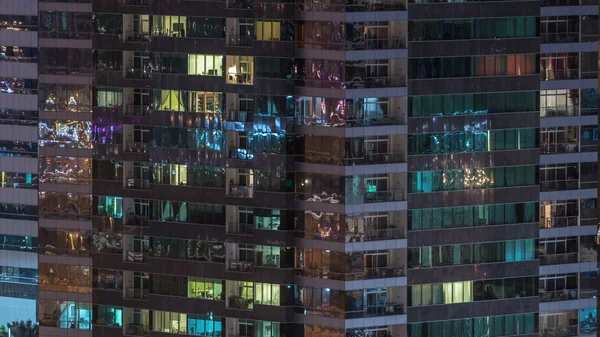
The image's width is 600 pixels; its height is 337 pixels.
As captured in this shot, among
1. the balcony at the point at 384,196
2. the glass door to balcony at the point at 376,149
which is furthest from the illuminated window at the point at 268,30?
the balcony at the point at 384,196

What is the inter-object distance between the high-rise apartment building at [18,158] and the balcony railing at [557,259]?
35324mm

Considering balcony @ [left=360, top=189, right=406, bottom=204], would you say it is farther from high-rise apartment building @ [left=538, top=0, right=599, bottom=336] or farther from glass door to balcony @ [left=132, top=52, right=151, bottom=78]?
glass door to balcony @ [left=132, top=52, right=151, bottom=78]

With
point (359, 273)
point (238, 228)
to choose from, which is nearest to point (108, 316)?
point (238, 228)

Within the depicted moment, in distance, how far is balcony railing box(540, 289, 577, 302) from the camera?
523 feet

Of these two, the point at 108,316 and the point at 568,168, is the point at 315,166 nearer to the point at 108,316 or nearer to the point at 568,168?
the point at 568,168

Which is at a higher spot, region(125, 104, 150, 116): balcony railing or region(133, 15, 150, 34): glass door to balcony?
region(133, 15, 150, 34): glass door to balcony

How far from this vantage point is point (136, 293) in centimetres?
15950

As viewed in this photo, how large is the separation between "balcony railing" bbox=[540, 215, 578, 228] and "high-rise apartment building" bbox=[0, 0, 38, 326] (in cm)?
3526

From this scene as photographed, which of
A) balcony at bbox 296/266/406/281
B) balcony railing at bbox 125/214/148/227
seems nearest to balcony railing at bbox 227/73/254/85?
balcony railing at bbox 125/214/148/227

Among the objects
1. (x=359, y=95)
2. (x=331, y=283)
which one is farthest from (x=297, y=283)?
(x=359, y=95)

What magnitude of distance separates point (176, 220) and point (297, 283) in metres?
9.31

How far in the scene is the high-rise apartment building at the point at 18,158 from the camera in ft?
535

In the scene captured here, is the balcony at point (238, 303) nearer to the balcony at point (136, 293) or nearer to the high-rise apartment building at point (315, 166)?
the high-rise apartment building at point (315, 166)

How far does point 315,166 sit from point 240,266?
879cm
